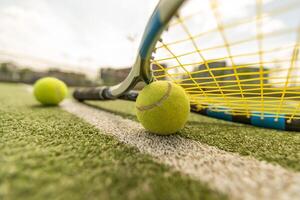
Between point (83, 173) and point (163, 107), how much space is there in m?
0.50

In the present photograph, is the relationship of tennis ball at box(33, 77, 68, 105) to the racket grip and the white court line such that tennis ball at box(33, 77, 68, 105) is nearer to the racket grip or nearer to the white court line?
the racket grip

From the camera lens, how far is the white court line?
1.96 ft

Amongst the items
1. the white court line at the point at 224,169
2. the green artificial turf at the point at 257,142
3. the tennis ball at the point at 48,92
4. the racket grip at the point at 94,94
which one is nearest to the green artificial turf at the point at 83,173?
the white court line at the point at 224,169

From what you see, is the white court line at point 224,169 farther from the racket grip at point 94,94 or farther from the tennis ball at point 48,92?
the tennis ball at point 48,92

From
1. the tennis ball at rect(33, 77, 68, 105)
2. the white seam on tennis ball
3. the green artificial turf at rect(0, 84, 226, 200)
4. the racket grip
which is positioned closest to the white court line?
Result: the green artificial turf at rect(0, 84, 226, 200)

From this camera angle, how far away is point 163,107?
101 centimetres

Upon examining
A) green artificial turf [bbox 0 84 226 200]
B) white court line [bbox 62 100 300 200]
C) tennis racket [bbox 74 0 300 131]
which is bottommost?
green artificial turf [bbox 0 84 226 200]

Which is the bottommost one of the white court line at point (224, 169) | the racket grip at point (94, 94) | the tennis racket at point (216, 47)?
the white court line at point (224, 169)

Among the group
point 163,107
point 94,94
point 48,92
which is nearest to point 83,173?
point 163,107

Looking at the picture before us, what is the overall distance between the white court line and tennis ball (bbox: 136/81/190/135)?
0.09 metres

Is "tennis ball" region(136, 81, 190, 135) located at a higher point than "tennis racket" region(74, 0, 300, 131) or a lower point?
lower

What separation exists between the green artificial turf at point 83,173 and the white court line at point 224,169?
2.3 inches

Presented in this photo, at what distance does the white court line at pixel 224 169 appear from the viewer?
599 millimetres

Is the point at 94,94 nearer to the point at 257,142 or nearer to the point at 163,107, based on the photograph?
the point at 163,107
